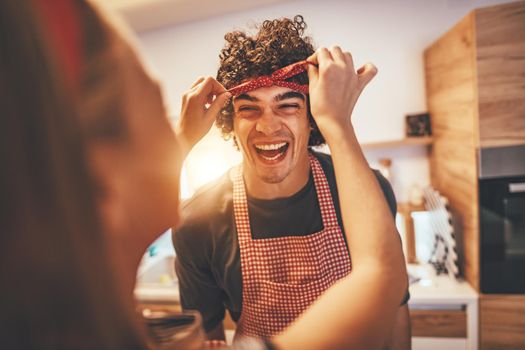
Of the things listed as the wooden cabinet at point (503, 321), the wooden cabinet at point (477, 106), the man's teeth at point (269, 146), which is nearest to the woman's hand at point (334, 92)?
the man's teeth at point (269, 146)

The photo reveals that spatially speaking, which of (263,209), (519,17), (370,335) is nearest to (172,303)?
(263,209)

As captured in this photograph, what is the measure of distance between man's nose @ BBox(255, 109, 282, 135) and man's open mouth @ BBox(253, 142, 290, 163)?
5cm

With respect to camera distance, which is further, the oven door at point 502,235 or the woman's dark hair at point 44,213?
the oven door at point 502,235

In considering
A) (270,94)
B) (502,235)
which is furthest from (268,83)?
(502,235)

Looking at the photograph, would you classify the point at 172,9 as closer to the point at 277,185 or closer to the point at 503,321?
the point at 277,185

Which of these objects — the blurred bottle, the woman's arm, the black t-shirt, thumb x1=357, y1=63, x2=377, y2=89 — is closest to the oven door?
→ the black t-shirt

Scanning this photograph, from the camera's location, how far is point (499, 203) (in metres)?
1.44

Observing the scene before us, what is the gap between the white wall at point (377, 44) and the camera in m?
1.92

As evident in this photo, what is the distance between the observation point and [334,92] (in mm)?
573

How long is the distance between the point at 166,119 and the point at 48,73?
0.44 ft

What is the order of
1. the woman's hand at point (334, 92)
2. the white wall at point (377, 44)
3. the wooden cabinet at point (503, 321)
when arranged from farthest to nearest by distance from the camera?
the white wall at point (377, 44), the wooden cabinet at point (503, 321), the woman's hand at point (334, 92)

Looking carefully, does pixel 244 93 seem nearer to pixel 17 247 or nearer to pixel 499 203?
pixel 17 247

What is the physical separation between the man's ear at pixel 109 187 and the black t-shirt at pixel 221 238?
2.54 feet

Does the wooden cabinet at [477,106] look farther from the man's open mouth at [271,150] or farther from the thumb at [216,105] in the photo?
the thumb at [216,105]
